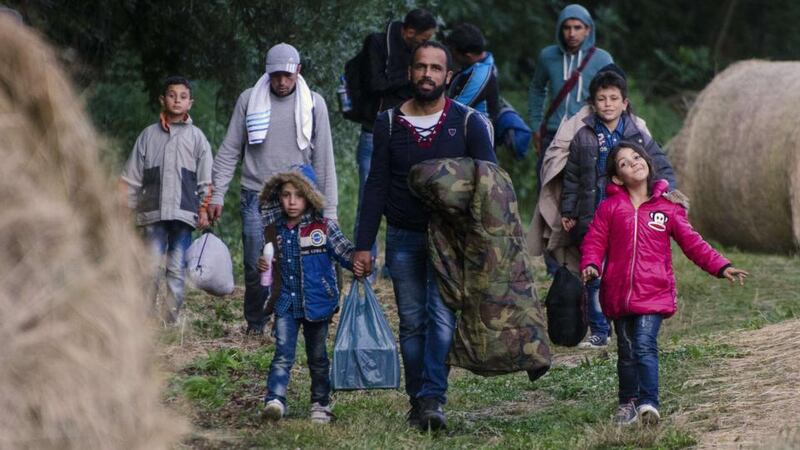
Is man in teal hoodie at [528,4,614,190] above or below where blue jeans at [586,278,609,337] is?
above

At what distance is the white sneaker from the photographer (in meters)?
8.05

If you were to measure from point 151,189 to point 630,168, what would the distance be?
3986 mm

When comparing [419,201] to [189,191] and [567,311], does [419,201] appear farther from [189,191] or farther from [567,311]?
[189,191]

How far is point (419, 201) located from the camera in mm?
7828

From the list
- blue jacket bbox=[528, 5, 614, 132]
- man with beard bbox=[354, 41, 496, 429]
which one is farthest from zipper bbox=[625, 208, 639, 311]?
blue jacket bbox=[528, 5, 614, 132]

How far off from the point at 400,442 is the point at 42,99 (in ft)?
9.55

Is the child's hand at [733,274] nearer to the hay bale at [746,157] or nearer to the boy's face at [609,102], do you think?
the boy's face at [609,102]

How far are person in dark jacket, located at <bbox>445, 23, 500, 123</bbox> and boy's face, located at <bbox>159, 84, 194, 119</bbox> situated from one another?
194 cm

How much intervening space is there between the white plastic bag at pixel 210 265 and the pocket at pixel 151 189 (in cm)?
96

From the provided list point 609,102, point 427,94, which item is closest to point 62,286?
point 427,94

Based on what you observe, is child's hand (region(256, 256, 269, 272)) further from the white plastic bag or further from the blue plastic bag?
the white plastic bag

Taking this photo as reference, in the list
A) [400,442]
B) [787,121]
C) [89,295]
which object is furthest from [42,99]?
[787,121]

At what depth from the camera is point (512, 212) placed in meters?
7.69

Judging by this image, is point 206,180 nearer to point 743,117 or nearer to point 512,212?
point 512,212
